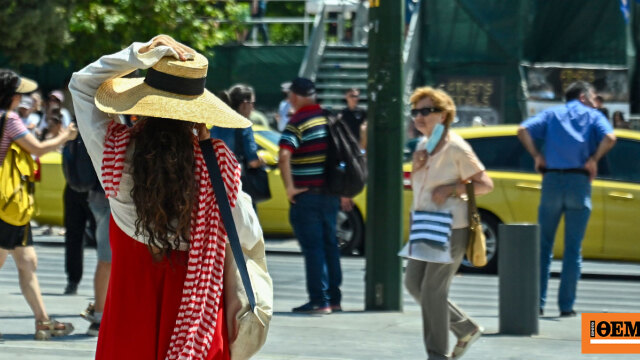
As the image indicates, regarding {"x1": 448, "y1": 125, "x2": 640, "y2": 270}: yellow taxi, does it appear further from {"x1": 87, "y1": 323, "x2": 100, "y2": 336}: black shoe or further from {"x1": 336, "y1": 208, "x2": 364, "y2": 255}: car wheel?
{"x1": 87, "y1": 323, "x2": 100, "y2": 336}: black shoe

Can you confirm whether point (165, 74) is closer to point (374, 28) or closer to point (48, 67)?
point (374, 28)

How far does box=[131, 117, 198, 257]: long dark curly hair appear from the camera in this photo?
4207 millimetres

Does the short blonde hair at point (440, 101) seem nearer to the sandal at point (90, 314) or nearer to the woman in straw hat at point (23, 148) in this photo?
the woman in straw hat at point (23, 148)

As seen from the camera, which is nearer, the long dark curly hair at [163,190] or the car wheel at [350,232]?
the long dark curly hair at [163,190]

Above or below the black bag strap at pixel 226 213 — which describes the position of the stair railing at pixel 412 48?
below

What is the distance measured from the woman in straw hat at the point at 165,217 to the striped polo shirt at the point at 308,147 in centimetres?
572

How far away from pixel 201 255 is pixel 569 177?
6448mm

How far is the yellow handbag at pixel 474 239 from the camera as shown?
7.61 m

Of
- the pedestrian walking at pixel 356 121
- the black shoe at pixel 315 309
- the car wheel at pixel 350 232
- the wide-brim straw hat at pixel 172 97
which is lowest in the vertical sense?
the car wheel at pixel 350 232

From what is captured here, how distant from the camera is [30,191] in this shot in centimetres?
839

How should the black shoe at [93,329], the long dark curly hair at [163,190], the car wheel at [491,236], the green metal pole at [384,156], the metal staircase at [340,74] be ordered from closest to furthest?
the long dark curly hair at [163,190]
the black shoe at [93,329]
the green metal pole at [384,156]
the car wheel at [491,236]
the metal staircase at [340,74]

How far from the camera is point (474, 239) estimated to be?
7.63 m

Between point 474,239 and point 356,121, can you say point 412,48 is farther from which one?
point 474,239

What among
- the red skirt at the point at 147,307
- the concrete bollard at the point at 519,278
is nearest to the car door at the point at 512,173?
the concrete bollard at the point at 519,278
